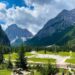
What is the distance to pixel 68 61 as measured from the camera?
164875 millimetres

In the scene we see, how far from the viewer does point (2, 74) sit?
83.4m

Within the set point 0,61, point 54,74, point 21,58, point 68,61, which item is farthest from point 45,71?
point 68,61

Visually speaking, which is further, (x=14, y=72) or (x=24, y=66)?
(x=24, y=66)

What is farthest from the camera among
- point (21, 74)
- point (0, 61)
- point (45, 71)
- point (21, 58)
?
point (0, 61)

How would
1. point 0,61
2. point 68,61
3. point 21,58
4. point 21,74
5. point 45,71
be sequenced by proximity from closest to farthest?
point 45,71
point 21,74
point 21,58
point 0,61
point 68,61

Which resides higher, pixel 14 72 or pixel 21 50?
pixel 21 50

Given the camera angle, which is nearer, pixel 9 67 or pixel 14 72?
pixel 14 72

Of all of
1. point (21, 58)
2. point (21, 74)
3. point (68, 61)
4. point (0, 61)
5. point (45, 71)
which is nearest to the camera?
point (45, 71)

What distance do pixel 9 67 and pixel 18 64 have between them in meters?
4.23

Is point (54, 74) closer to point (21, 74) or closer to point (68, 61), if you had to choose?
point (21, 74)

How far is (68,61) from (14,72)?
7912 centimetres

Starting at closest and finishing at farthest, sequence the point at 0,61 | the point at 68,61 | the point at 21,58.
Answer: the point at 21,58
the point at 0,61
the point at 68,61

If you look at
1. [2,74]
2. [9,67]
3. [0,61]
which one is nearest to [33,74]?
[2,74]

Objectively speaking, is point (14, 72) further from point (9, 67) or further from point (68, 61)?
point (68, 61)
